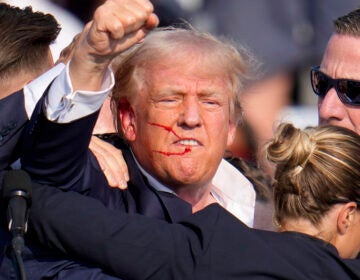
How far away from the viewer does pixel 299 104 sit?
540cm

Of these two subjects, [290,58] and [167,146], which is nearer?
[167,146]

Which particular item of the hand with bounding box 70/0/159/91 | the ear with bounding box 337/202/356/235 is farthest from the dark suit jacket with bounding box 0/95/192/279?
the ear with bounding box 337/202/356/235

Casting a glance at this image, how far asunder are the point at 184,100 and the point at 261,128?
160 centimetres

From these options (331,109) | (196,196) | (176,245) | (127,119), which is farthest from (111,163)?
(331,109)

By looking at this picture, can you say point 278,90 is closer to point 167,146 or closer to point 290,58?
point 290,58

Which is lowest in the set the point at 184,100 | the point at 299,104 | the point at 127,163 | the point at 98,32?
the point at 299,104

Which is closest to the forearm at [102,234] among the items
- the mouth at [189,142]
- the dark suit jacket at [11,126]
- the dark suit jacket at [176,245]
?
the dark suit jacket at [176,245]

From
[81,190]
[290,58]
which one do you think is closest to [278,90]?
[290,58]

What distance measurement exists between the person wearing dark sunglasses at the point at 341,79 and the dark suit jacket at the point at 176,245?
40.9 inches

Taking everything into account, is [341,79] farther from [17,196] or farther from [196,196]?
[17,196]

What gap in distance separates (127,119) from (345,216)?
0.68 meters

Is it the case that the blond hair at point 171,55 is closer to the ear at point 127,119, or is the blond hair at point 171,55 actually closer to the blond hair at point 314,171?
the ear at point 127,119

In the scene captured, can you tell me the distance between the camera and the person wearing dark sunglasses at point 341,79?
4.15 m

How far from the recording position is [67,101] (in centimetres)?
298
